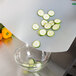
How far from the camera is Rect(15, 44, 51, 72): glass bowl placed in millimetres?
1075

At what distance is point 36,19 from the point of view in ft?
3.45

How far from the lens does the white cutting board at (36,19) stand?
3.13 feet

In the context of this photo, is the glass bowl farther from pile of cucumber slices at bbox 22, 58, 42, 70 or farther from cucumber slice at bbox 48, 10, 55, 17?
cucumber slice at bbox 48, 10, 55, 17

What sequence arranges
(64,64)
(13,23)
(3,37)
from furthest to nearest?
(3,37) → (64,64) → (13,23)

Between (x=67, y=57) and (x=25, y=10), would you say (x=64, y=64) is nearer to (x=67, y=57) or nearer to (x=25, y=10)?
(x=67, y=57)

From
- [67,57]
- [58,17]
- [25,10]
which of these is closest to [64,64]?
[67,57]

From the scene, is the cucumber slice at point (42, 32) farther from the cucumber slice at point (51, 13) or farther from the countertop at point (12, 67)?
the countertop at point (12, 67)

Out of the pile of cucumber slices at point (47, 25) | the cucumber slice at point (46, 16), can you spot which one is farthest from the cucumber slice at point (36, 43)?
the cucumber slice at point (46, 16)

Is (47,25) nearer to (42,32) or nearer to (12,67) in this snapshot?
(42,32)

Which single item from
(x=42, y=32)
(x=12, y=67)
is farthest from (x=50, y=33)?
(x=12, y=67)

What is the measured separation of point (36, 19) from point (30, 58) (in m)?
0.27

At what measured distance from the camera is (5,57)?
1.19 m

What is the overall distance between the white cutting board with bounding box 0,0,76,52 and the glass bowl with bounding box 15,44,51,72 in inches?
7.1

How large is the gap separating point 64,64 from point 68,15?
308 millimetres
